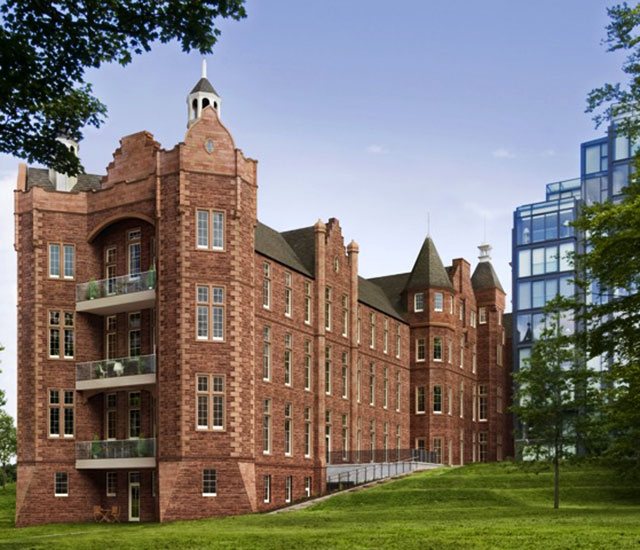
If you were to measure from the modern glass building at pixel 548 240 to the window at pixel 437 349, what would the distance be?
436 inches

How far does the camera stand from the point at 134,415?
46.1 m

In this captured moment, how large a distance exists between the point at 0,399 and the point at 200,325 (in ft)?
87.9

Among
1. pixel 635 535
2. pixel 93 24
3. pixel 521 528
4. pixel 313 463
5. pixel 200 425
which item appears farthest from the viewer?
pixel 313 463

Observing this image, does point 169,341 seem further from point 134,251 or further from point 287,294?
point 287,294

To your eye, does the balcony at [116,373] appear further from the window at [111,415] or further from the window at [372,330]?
the window at [372,330]

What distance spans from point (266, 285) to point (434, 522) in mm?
19565

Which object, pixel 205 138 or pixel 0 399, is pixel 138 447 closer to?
pixel 205 138

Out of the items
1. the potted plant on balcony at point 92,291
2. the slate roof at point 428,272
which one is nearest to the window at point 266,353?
the potted plant on balcony at point 92,291

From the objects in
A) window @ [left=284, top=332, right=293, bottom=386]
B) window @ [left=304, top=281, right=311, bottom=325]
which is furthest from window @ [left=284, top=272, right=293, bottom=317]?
window @ [left=304, top=281, right=311, bottom=325]

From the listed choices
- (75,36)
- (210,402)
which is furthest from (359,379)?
(75,36)

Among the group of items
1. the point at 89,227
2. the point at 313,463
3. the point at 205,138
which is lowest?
the point at 313,463

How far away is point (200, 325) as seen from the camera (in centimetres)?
4341

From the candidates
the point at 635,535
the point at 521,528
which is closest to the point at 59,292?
the point at 521,528

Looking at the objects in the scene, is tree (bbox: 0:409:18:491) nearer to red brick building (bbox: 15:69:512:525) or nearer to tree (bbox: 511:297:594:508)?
red brick building (bbox: 15:69:512:525)
